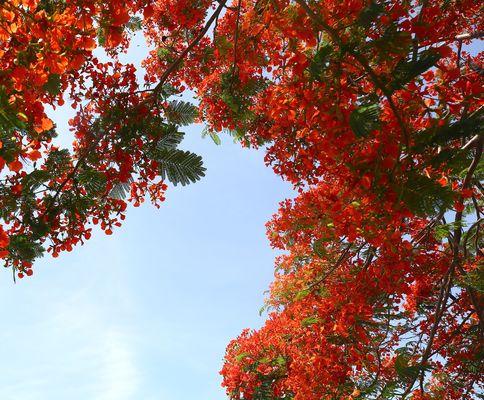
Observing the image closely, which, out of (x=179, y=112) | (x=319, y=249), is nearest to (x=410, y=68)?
(x=179, y=112)

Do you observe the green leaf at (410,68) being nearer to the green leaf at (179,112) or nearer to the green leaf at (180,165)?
the green leaf at (180,165)

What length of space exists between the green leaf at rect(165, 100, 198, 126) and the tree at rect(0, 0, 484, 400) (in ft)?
0.09

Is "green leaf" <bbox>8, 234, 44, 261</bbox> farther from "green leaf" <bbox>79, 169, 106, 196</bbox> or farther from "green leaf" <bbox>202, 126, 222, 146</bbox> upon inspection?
"green leaf" <bbox>202, 126, 222, 146</bbox>

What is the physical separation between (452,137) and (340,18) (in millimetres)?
1083

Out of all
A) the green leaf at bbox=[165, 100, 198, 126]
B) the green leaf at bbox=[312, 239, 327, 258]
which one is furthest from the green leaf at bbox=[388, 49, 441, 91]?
the green leaf at bbox=[312, 239, 327, 258]

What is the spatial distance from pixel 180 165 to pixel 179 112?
2.95 ft

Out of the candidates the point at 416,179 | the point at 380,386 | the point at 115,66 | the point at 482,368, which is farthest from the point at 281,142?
the point at 482,368

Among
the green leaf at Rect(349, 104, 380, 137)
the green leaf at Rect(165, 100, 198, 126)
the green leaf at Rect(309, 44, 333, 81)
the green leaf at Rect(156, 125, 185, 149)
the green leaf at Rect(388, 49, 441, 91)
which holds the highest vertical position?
the green leaf at Rect(165, 100, 198, 126)

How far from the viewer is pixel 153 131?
12.9ft

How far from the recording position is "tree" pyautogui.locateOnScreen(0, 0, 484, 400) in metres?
2.81

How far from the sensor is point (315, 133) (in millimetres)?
3250

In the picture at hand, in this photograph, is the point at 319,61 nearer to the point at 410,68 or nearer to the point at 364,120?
the point at 364,120

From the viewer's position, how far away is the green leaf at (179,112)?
4637 mm

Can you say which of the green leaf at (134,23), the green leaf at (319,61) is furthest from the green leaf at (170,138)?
the green leaf at (134,23)
